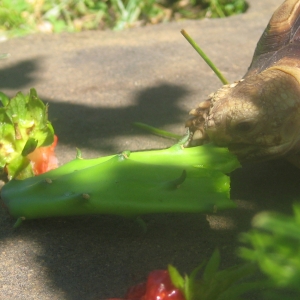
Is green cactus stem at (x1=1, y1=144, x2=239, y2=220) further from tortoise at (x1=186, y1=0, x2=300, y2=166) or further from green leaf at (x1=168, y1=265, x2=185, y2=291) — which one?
green leaf at (x1=168, y1=265, x2=185, y2=291)

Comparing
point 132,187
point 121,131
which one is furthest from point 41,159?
point 121,131

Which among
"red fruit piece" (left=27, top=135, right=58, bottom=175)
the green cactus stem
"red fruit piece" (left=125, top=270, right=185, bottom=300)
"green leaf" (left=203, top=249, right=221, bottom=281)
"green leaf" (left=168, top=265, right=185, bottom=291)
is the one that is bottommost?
"red fruit piece" (left=27, top=135, right=58, bottom=175)

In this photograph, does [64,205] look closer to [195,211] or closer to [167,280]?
[195,211]

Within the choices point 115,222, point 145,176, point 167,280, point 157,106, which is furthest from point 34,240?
point 157,106

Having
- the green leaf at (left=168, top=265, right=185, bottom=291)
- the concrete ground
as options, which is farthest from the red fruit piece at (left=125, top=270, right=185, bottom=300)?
the concrete ground

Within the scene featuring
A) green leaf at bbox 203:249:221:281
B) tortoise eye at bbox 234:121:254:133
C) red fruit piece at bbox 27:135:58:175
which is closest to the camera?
green leaf at bbox 203:249:221:281

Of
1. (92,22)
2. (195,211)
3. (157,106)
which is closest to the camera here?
(195,211)

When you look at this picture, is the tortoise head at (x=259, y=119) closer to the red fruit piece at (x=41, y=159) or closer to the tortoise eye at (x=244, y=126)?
the tortoise eye at (x=244, y=126)
